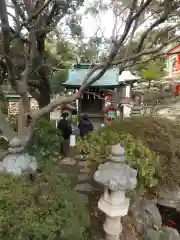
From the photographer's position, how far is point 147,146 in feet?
16.2

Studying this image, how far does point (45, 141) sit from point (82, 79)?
5.55m

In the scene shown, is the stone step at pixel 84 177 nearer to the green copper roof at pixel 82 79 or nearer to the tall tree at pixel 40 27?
the tall tree at pixel 40 27

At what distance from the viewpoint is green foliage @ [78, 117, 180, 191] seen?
14.1 feet

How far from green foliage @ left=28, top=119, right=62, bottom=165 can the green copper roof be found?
4439mm

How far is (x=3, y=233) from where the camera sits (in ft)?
6.86

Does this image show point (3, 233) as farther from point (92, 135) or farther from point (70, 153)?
point (70, 153)

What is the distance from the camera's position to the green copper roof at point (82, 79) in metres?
9.54

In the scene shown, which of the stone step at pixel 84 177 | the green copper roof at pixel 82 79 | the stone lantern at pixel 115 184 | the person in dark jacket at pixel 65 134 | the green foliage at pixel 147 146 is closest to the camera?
the stone lantern at pixel 115 184

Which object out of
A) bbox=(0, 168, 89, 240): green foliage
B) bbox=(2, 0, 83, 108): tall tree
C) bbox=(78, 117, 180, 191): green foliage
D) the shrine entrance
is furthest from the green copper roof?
bbox=(0, 168, 89, 240): green foliage

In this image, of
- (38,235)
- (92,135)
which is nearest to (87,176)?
(92,135)

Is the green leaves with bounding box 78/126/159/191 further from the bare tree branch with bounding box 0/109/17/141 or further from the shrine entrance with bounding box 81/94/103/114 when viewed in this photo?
the shrine entrance with bounding box 81/94/103/114

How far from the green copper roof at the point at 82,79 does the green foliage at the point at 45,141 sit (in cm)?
444

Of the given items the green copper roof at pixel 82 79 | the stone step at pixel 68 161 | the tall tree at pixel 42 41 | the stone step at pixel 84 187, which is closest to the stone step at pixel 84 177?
the stone step at pixel 84 187

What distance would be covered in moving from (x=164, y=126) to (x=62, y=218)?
3.85m
